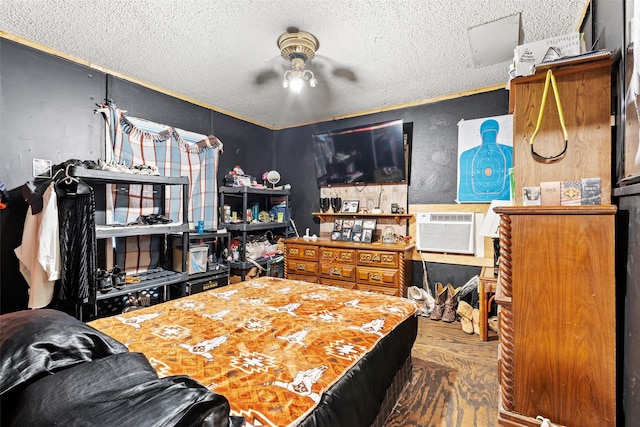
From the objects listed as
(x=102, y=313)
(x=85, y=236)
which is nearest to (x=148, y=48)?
(x=85, y=236)

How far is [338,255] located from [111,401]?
3.15 meters

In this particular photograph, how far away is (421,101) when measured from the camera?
3707mm

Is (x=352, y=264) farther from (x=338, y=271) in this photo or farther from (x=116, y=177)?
(x=116, y=177)

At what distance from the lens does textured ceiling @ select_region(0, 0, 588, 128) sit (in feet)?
6.40

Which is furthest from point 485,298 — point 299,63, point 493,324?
point 299,63

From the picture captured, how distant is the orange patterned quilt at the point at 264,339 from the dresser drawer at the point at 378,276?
1260 millimetres

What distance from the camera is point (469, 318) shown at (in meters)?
3.04

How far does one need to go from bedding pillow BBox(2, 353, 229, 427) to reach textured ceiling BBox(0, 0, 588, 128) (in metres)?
2.13

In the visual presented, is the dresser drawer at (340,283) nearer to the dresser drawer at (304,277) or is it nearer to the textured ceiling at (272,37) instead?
the dresser drawer at (304,277)

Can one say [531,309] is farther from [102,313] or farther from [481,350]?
[102,313]

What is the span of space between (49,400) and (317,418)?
72cm

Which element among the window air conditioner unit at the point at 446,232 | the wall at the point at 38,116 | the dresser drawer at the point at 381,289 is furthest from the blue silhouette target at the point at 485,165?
the wall at the point at 38,116

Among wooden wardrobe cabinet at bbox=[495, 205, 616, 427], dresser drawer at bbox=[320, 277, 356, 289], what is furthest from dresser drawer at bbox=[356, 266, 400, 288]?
wooden wardrobe cabinet at bbox=[495, 205, 616, 427]

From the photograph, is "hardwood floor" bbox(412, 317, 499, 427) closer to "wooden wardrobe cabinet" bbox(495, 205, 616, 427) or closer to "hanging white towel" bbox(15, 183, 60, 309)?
"wooden wardrobe cabinet" bbox(495, 205, 616, 427)
